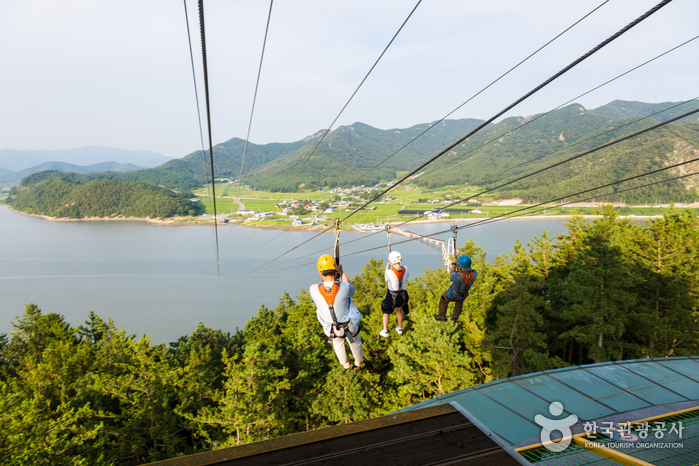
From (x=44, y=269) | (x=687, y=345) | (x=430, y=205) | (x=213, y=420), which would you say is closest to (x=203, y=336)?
(x=213, y=420)

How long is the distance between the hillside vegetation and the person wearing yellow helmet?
9076 millimetres

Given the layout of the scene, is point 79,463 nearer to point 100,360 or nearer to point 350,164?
point 100,360

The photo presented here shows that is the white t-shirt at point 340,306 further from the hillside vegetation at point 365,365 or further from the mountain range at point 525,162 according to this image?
the mountain range at point 525,162

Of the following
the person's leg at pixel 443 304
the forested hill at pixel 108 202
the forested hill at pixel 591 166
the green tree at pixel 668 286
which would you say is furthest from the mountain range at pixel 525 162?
the person's leg at pixel 443 304

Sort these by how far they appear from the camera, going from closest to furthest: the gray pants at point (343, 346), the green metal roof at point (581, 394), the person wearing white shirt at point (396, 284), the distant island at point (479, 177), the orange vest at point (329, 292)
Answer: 1. the green metal roof at point (581, 394)
2. the orange vest at point (329, 292)
3. the gray pants at point (343, 346)
4. the person wearing white shirt at point (396, 284)
5. the distant island at point (479, 177)

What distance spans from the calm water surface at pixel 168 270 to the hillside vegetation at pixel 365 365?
36.8 feet

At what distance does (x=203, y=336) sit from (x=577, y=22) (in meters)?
21.2

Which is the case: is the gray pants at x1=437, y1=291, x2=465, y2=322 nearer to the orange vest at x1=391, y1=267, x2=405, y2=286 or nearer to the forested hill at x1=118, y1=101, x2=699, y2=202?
the orange vest at x1=391, y1=267, x2=405, y2=286

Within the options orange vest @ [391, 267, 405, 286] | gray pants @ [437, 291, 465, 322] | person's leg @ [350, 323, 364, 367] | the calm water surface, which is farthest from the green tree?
the calm water surface

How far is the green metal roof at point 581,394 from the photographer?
341cm

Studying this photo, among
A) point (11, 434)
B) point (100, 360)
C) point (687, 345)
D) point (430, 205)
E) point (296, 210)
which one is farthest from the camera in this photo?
point (430, 205)

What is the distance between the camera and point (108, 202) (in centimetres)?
9831

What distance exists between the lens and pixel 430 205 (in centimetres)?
8025

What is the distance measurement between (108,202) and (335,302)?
11864 centimetres
